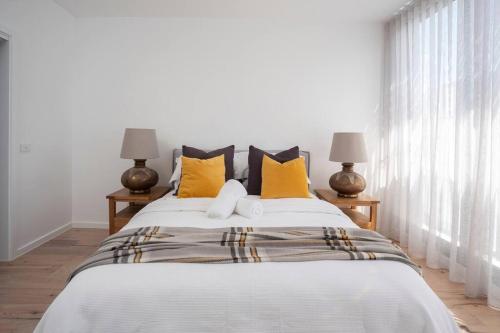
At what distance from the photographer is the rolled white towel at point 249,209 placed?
2.28 meters

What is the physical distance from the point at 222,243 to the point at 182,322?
0.49 m

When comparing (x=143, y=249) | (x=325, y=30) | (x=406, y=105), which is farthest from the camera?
(x=325, y=30)

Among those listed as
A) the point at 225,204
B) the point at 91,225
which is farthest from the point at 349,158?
the point at 91,225

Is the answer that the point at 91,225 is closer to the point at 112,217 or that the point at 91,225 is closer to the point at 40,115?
the point at 112,217

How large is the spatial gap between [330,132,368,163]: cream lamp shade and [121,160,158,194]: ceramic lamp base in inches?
76.8

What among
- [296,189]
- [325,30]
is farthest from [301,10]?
[296,189]

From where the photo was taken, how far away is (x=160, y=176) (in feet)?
13.1

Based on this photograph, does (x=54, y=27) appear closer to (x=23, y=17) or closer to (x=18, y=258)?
(x=23, y=17)

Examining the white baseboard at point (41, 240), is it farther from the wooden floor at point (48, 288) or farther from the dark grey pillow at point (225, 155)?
the dark grey pillow at point (225, 155)

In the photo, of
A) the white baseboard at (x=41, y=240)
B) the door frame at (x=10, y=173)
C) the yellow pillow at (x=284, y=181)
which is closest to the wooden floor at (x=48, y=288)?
the white baseboard at (x=41, y=240)

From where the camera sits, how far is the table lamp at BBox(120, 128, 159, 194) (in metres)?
3.39

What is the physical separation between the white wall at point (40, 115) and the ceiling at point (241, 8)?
0.39 meters

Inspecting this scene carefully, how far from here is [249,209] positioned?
2285mm

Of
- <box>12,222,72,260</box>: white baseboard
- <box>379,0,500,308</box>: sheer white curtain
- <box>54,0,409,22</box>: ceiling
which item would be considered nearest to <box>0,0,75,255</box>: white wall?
<box>12,222,72,260</box>: white baseboard
